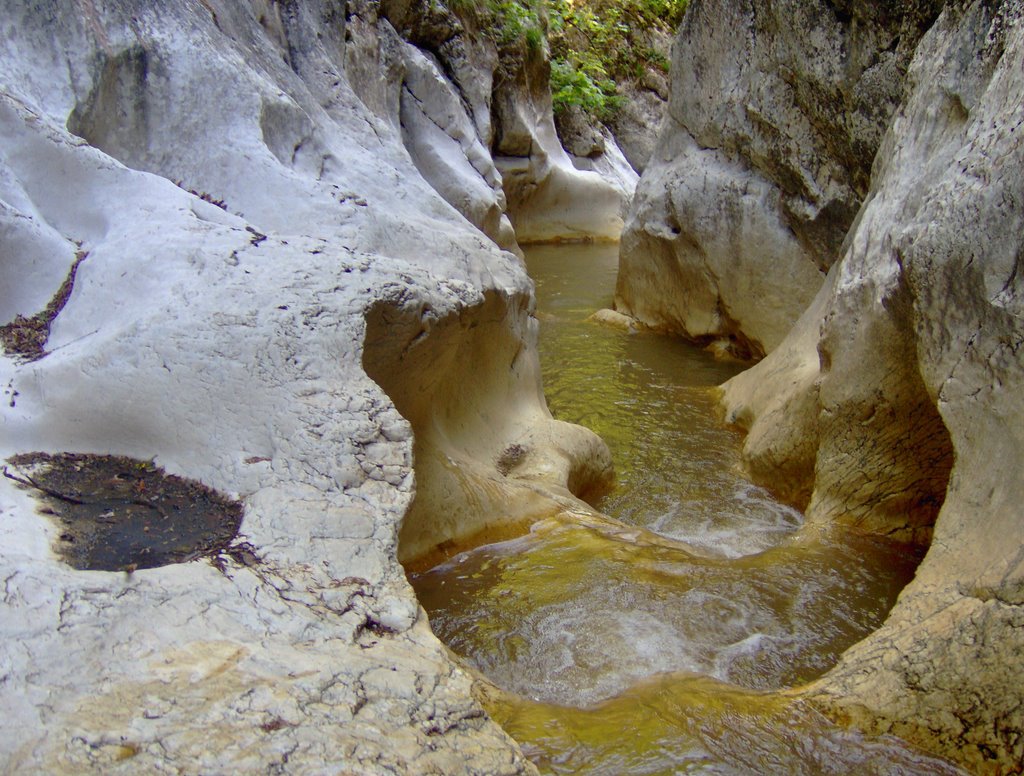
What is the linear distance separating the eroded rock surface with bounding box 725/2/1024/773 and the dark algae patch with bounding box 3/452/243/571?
7.04 feet

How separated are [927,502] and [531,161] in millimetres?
11566

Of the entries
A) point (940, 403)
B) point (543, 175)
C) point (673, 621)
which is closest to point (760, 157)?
point (940, 403)

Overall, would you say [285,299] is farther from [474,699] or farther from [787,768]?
[787,768]

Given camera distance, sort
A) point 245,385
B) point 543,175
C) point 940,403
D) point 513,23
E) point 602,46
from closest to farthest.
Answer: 1. point 245,385
2. point 940,403
3. point 513,23
4. point 543,175
5. point 602,46

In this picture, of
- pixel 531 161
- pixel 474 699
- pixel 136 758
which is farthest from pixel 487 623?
pixel 531 161

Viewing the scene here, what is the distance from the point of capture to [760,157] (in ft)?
25.0

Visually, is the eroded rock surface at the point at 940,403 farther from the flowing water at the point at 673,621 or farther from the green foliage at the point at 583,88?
the green foliage at the point at 583,88

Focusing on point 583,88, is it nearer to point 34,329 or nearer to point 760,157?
point 760,157

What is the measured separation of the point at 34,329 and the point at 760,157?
6317 mm

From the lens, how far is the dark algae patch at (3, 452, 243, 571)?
228 cm

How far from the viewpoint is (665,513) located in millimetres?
5152

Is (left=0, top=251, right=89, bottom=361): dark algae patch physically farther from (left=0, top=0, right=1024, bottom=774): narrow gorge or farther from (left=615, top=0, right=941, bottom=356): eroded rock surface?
(left=615, top=0, right=941, bottom=356): eroded rock surface

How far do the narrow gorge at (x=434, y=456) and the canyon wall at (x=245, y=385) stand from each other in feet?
0.04

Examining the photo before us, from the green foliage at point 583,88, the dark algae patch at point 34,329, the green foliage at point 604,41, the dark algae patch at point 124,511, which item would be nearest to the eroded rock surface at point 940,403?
the dark algae patch at point 124,511
